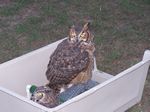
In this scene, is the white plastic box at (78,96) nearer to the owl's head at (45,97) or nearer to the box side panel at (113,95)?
the box side panel at (113,95)

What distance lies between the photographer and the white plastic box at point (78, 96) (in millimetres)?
3115

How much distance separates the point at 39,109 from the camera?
9.85 feet

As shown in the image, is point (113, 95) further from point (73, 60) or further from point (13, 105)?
point (13, 105)

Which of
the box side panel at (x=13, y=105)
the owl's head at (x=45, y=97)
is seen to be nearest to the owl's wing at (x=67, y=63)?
the owl's head at (x=45, y=97)

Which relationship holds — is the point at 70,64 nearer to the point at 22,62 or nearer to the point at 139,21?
the point at 22,62

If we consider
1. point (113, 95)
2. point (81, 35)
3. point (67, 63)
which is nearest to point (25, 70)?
point (67, 63)

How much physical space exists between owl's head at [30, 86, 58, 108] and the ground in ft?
3.35

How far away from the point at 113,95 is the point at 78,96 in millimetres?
406

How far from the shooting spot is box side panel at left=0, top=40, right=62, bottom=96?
3.59m

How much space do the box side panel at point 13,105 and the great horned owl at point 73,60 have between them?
412 mm

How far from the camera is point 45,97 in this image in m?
3.32

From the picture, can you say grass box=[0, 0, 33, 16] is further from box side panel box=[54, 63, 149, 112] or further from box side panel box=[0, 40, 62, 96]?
box side panel box=[54, 63, 149, 112]

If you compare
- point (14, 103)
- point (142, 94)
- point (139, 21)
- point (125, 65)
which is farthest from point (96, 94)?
point (139, 21)

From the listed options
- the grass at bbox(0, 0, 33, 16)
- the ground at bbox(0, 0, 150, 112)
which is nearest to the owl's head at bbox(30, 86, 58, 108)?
the ground at bbox(0, 0, 150, 112)
